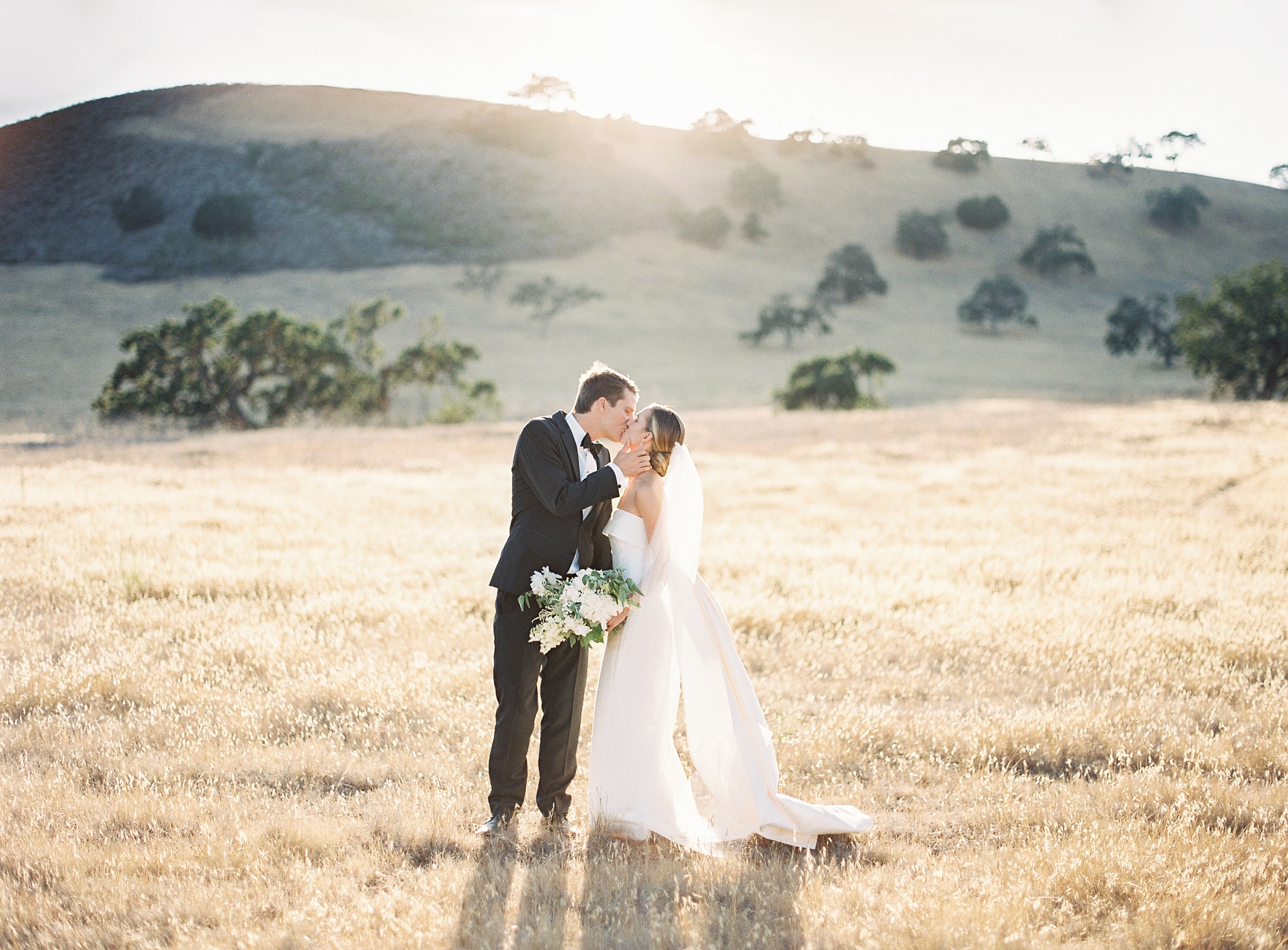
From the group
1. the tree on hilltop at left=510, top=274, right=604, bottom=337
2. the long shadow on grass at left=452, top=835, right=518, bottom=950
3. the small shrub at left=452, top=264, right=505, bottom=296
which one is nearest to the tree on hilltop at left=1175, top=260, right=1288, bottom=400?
the tree on hilltop at left=510, top=274, right=604, bottom=337

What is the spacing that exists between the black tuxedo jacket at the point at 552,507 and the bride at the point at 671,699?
0.19 meters

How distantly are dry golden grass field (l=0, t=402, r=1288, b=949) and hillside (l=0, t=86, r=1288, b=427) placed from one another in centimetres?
2682

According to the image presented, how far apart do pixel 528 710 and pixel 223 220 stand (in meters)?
78.2

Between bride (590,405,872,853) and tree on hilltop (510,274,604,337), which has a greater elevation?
tree on hilltop (510,274,604,337)

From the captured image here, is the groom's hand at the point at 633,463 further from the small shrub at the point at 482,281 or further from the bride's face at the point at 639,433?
the small shrub at the point at 482,281

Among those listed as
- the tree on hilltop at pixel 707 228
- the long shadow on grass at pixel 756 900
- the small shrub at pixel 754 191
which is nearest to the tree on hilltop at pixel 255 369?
the long shadow on grass at pixel 756 900

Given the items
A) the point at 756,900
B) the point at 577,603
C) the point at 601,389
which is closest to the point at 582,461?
the point at 601,389

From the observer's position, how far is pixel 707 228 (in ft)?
263

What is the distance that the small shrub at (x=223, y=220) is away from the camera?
2835 inches

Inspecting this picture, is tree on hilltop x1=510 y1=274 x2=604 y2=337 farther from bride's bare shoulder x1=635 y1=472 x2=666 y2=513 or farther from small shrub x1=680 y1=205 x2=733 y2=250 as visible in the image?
bride's bare shoulder x1=635 y1=472 x2=666 y2=513

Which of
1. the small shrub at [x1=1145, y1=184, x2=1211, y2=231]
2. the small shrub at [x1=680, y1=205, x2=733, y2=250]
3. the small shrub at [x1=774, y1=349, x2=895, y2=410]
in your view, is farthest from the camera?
the small shrub at [x1=1145, y1=184, x2=1211, y2=231]

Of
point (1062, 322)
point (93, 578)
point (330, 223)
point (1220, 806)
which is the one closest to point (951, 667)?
point (1220, 806)

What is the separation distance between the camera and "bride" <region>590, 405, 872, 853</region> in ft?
17.1

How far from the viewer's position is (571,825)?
5.42 meters
